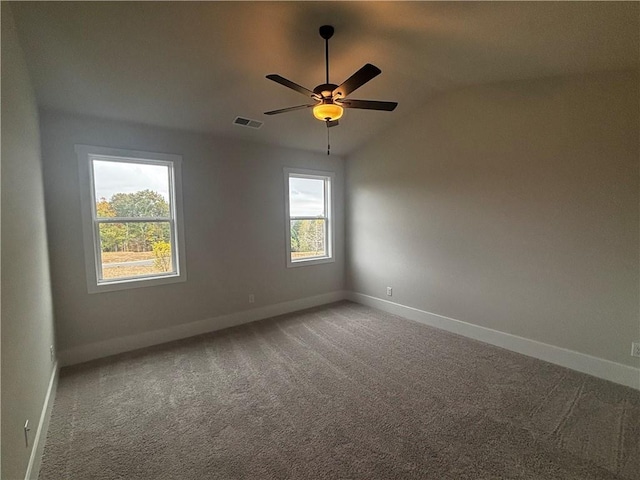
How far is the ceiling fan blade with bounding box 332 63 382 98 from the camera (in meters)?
Result: 1.92

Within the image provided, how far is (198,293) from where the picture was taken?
386 centimetres

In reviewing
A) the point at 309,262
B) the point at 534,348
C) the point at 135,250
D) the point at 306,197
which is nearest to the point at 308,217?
the point at 306,197

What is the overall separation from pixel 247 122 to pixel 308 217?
1.83 meters

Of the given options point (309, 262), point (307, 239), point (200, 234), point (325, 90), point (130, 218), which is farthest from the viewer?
point (307, 239)

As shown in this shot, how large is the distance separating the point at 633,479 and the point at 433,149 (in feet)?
11.3

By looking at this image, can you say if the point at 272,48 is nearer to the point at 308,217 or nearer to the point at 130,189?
the point at 130,189

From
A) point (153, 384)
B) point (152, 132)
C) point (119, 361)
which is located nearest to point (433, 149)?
point (152, 132)

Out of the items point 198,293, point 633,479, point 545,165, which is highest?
point 545,165

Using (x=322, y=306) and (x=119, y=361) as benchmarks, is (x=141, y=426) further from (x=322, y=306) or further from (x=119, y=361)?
(x=322, y=306)

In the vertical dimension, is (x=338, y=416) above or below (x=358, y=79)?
below

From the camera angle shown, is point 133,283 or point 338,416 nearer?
point 338,416

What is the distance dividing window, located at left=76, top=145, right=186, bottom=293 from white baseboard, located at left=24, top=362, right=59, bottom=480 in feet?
3.34

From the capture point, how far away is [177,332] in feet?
12.2

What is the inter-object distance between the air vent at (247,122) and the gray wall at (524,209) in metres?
1.94
